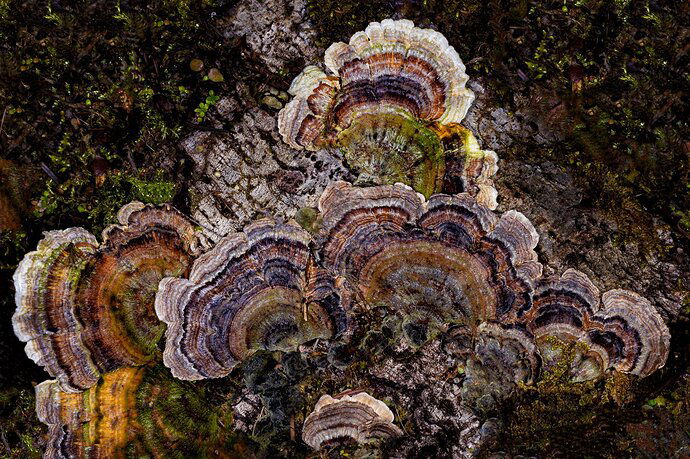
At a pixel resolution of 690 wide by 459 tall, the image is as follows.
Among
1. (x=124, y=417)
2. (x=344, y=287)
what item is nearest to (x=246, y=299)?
(x=344, y=287)

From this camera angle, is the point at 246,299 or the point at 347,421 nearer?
the point at 246,299

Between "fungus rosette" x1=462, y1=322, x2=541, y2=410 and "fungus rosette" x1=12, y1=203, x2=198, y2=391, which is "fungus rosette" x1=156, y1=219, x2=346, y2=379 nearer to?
"fungus rosette" x1=12, y1=203, x2=198, y2=391

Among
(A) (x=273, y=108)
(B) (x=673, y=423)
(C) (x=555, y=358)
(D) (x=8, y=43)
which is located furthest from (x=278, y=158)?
(B) (x=673, y=423)

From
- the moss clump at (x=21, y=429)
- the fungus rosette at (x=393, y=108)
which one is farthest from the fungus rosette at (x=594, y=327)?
the moss clump at (x=21, y=429)

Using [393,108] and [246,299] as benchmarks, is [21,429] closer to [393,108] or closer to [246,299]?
[246,299]

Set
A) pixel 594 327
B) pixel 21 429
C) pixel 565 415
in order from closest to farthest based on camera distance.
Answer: pixel 594 327, pixel 565 415, pixel 21 429

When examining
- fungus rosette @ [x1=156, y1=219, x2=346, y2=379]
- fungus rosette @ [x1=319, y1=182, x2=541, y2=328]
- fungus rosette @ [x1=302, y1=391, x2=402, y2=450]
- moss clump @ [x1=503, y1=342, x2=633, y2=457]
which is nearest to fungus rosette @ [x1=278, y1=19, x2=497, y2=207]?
fungus rosette @ [x1=319, y1=182, x2=541, y2=328]
